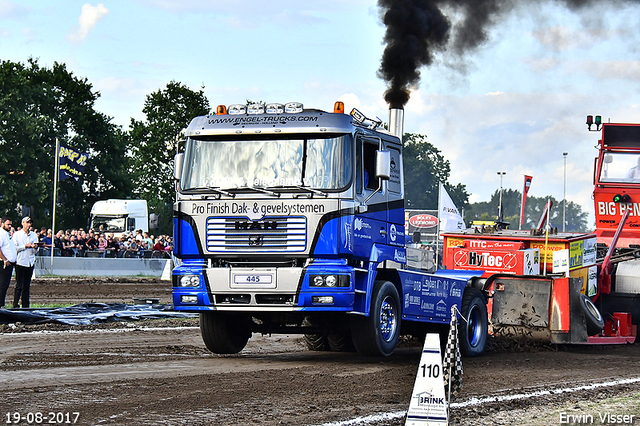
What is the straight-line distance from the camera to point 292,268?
1066cm

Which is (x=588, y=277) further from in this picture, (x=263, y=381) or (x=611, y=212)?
(x=263, y=381)

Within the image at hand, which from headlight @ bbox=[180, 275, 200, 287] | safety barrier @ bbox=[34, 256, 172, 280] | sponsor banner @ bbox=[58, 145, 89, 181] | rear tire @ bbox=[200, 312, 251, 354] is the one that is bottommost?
rear tire @ bbox=[200, 312, 251, 354]

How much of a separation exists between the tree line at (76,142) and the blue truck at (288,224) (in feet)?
140

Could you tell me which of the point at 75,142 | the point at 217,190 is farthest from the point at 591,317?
the point at 75,142

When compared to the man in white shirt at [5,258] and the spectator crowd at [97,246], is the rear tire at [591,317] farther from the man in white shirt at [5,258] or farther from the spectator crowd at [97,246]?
the spectator crowd at [97,246]

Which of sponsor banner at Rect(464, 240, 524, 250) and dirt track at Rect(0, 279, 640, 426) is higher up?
sponsor banner at Rect(464, 240, 524, 250)

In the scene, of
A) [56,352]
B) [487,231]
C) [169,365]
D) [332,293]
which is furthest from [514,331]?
[56,352]

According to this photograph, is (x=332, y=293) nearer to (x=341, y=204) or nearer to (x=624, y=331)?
(x=341, y=204)

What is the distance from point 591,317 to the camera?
1367 cm

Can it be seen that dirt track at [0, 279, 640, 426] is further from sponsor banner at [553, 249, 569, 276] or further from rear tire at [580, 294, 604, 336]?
sponsor banner at [553, 249, 569, 276]

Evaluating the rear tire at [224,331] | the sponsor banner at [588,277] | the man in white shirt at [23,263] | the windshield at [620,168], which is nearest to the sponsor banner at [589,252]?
the sponsor banner at [588,277]

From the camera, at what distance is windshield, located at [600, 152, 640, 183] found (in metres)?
18.3

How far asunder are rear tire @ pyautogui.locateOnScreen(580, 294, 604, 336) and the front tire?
11.8 ft

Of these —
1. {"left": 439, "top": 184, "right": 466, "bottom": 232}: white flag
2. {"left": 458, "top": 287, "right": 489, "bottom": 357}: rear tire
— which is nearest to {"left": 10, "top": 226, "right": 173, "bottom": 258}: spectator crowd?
{"left": 439, "top": 184, "right": 466, "bottom": 232}: white flag
